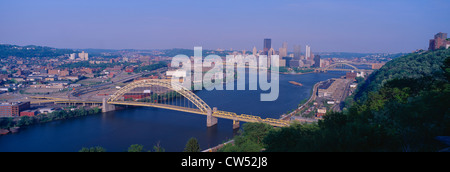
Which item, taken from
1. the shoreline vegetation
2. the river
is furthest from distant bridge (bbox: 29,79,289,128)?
the shoreline vegetation

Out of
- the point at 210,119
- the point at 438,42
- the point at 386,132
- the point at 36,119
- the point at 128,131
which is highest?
the point at 438,42

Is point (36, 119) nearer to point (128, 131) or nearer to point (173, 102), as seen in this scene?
point (128, 131)

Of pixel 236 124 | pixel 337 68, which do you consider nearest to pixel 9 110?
pixel 236 124

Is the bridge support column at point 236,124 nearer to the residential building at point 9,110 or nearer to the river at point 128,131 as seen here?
the river at point 128,131
